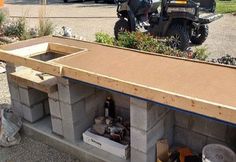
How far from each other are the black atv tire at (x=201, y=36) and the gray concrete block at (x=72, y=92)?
4801 mm

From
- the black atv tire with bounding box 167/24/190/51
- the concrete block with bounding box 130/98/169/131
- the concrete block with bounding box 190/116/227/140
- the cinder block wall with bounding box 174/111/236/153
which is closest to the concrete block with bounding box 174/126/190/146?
the cinder block wall with bounding box 174/111/236/153

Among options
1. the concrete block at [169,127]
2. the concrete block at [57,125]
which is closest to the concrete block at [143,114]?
the concrete block at [169,127]

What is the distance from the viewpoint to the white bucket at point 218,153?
2736 millimetres

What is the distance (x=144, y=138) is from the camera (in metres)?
2.74

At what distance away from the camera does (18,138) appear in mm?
3678

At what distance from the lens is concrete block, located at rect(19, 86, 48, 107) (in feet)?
12.1

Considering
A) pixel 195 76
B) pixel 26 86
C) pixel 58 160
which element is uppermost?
pixel 195 76

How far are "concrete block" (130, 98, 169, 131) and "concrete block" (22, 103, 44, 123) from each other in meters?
1.51

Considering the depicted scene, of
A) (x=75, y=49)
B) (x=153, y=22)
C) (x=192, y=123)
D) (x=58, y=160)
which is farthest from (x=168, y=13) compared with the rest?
(x=58, y=160)

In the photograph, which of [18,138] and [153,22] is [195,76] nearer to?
[18,138]

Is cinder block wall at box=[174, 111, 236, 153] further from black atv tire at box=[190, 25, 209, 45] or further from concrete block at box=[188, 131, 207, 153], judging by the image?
black atv tire at box=[190, 25, 209, 45]

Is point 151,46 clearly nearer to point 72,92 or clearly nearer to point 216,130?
point 72,92

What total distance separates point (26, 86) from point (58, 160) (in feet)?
3.12

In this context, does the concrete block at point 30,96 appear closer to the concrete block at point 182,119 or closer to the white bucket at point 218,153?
the concrete block at point 182,119
